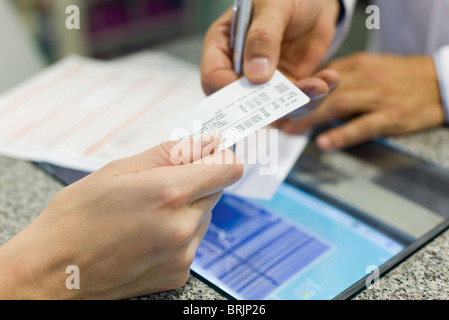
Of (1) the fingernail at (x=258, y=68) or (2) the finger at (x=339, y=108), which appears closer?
(1) the fingernail at (x=258, y=68)

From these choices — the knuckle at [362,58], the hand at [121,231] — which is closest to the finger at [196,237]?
the hand at [121,231]

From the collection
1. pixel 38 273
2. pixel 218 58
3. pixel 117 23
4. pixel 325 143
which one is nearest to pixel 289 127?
pixel 325 143

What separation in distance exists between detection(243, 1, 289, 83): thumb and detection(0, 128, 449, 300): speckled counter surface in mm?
222

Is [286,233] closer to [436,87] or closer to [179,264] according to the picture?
[179,264]

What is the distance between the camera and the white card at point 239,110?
42 cm

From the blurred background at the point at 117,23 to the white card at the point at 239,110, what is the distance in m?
1.14

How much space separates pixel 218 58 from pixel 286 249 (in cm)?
24

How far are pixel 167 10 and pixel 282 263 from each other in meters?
1.90

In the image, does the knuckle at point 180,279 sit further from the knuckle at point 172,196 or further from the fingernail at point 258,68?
the fingernail at point 258,68

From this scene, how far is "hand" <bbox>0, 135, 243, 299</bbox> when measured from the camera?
36 cm

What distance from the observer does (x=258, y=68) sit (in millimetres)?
494

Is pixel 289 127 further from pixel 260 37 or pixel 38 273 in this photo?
pixel 38 273

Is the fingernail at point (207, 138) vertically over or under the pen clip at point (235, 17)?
under
